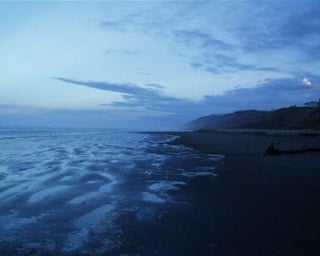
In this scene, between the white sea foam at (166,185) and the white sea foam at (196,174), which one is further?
the white sea foam at (196,174)

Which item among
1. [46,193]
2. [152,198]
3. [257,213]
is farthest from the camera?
[46,193]

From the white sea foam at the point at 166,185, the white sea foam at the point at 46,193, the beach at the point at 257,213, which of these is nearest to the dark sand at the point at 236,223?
the beach at the point at 257,213

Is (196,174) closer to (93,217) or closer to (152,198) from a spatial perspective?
(152,198)

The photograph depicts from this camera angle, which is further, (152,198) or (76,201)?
(152,198)

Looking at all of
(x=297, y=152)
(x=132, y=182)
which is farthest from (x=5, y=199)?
(x=297, y=152)

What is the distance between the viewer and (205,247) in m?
5.99

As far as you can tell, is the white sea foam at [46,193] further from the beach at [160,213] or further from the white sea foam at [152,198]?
the white sea foam at [152,198]

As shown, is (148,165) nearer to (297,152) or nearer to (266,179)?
(266,179)

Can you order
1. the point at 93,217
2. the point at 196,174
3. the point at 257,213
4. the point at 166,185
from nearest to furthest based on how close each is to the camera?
the point at 93,217 < the point at 257,213 < the point at 166,185 < the point at 196,174

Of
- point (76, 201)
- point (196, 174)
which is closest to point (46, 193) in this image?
point (76, 201)

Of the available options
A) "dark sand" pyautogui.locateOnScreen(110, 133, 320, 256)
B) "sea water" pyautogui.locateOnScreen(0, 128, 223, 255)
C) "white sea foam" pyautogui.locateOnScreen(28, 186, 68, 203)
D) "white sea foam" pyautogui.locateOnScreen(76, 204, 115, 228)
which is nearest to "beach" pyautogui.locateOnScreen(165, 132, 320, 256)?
"dark sand" pyautogui.locateOnScreen(110, 133, 320, 256)

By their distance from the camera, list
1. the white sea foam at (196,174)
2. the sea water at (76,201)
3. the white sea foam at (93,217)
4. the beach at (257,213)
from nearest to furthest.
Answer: the beach at (257,213) → the sea water at (76,201) → the white sea foam at (93,217) → the white sea foam at (196,174)

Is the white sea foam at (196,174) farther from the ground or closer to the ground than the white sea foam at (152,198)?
farther from the ground

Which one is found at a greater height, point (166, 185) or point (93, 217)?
point (166, 185)
